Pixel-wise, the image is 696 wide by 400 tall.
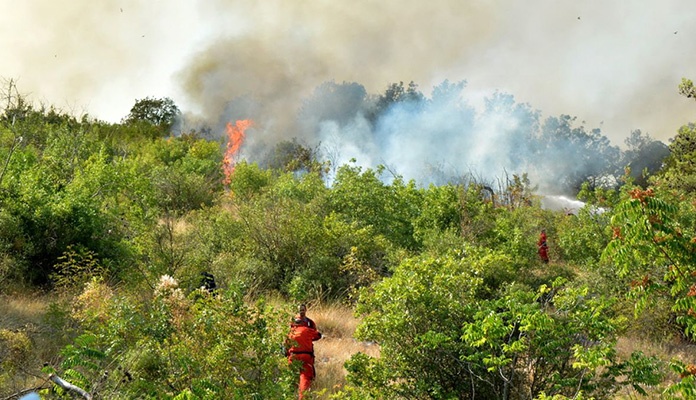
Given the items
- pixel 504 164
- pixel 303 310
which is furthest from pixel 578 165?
pixel 303 310

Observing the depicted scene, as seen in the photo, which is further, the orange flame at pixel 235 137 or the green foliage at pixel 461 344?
the orange flame at pixel 235 137

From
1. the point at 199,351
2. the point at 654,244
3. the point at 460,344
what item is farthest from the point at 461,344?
the point at 199,351

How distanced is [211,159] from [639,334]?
3049cm

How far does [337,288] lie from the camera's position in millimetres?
16656

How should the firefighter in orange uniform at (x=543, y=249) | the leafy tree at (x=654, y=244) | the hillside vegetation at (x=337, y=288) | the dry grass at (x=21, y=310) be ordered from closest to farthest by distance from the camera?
the leafy tree at (x=654, y=244), the hillside vegetation at (x=337, y=288), the dry grass at (x=21, y=310), the firefighter in orange uniform at (x=543, y=249)

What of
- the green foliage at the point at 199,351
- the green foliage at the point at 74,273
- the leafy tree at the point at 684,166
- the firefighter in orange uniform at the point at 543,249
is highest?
the leafy tree at the point at 684,166

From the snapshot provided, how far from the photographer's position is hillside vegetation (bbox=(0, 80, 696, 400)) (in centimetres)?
595

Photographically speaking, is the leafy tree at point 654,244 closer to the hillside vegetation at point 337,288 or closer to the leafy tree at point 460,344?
the hillside vegetation at point 337,288

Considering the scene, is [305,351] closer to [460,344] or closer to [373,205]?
[460,344]

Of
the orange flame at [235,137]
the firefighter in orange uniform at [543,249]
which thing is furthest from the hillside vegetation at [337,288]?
the orange flame at [235,137]

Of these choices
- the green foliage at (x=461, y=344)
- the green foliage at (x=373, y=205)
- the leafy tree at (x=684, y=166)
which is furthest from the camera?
the leafy tree at (x=684, y=166)

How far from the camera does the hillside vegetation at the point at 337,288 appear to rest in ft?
19.5

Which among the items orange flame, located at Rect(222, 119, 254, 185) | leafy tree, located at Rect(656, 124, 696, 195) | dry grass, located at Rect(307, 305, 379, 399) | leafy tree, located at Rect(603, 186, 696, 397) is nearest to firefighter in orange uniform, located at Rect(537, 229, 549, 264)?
leafy tree, located at Rect(656, 124, 696, 195)

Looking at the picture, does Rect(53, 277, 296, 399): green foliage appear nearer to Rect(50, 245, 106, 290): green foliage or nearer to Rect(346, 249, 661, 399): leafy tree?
Rect(346, 249, 661, 399): leafy tree
